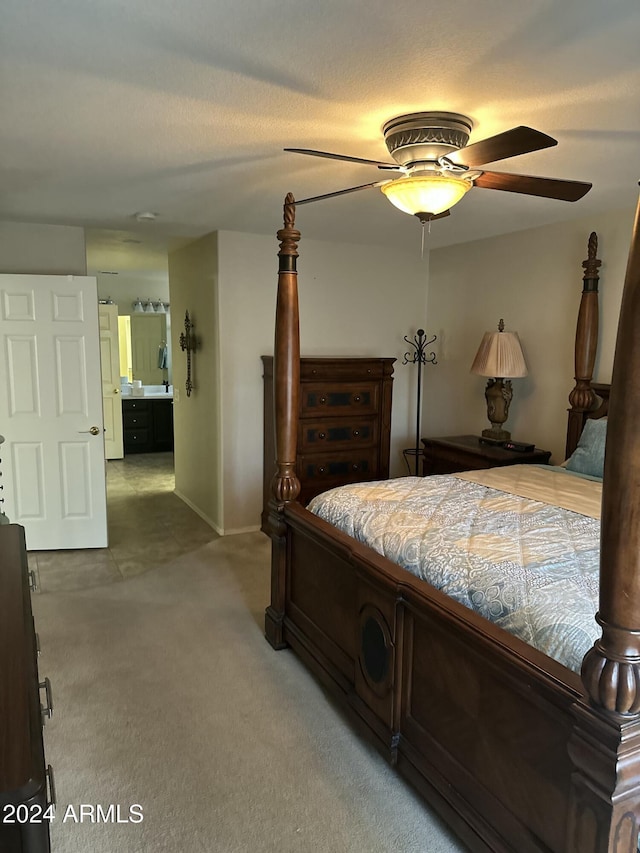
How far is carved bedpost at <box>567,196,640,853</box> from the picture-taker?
110 centimetres

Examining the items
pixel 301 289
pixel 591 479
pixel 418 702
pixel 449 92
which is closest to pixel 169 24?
pixel 449 92

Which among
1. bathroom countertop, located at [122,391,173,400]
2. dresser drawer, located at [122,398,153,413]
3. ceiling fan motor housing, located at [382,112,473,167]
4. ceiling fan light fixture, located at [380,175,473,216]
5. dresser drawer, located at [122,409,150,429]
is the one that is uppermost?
ceiling fan motor housing, located at [382,112,473,167]

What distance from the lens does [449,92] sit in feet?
6.50

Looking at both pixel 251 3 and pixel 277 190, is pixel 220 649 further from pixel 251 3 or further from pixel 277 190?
pixel 251 3

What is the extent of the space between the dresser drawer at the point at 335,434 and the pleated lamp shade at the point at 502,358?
3.33 ft

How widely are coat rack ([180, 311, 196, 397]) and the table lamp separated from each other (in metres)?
2.44

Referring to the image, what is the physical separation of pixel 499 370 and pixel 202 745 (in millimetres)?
2973

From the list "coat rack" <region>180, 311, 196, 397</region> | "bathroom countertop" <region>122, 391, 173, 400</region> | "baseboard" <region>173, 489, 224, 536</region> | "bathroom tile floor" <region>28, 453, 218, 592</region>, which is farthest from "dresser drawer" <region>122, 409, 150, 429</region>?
"coat rack" <region>180, 311, 196, 397</region>

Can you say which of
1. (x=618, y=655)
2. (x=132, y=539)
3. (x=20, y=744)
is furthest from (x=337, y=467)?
(x=20, y=744)

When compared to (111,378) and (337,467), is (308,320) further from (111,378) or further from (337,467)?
(111,378)

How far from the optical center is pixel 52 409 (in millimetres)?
4258

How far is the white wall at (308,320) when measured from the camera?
466cm

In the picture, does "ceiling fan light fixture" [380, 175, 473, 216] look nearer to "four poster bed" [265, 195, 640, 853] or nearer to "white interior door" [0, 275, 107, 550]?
"four poster bed" [265, 195, 640, 853]

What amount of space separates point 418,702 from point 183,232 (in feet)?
12.4
